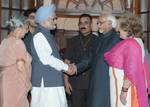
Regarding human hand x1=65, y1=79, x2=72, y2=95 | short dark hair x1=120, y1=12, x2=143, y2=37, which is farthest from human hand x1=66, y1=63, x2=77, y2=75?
short dark hair x1=120, y1=12, x2=143, y2=37

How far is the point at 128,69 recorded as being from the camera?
140 inches

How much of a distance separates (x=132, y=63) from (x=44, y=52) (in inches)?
30.5

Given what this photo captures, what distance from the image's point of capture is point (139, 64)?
3596mm

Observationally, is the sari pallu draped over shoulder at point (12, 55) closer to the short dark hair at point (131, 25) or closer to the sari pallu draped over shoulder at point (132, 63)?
the sari pallu draped over shoulder at point (132, 63)

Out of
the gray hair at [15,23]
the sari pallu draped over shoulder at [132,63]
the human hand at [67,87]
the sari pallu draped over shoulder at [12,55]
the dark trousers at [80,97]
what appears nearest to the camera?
the sari pallu draped over shoulder at [132,63]

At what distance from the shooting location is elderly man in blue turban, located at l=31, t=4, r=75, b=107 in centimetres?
372

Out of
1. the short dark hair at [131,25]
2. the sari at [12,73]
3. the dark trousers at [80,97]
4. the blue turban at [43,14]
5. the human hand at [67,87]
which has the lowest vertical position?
the dark trousers at [80,97]

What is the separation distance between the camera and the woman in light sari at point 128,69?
3566 millimetres

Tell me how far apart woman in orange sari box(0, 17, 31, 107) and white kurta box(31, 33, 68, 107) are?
0.49 feet

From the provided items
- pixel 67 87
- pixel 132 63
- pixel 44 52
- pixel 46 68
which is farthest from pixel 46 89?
pixel 67 87

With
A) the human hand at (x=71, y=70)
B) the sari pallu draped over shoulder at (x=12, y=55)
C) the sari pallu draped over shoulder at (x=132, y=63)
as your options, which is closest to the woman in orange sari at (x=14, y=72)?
the sari pallu draped over shoulder at (x=12, y=55)

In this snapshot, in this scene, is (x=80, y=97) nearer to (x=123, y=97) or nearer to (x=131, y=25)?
(x=123, y=97)

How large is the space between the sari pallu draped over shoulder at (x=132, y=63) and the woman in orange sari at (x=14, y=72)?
80 centimetres

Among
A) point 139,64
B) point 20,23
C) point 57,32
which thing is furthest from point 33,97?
point 57,32
